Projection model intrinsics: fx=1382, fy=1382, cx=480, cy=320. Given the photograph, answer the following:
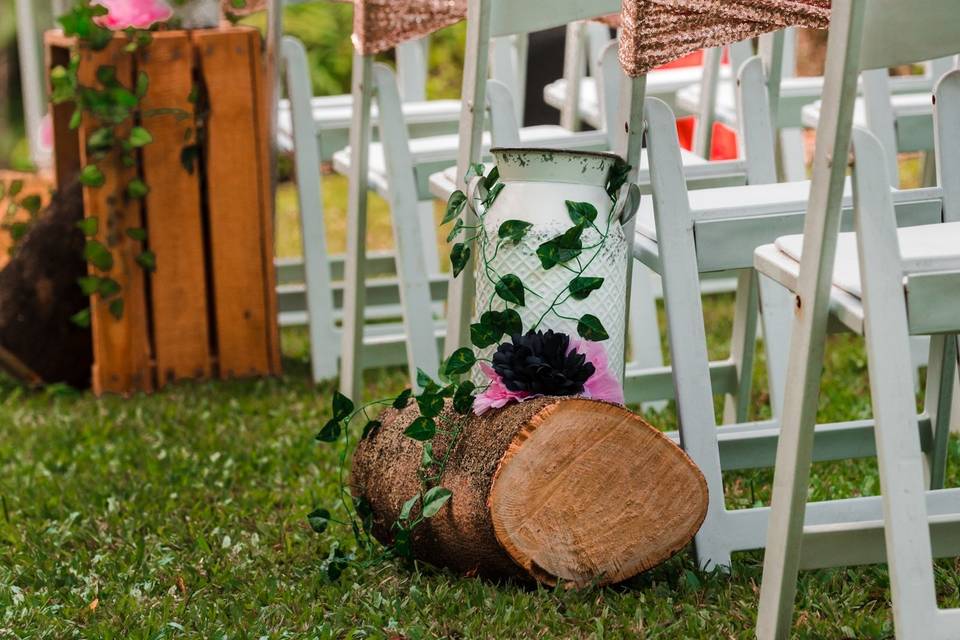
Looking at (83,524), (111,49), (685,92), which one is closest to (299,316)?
(111,49)

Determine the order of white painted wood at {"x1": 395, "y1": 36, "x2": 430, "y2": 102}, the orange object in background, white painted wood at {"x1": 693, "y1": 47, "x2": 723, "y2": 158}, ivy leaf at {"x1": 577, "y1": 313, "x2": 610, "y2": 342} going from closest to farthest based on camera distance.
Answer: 1. ivy leaf at {"x1": 577, "y1": 313, "x2": 610, "y2": 342}
2. white painted wood at {"x1": 693, "y1": 47, "x2": 723, "y2": 158}
3. white painted wood at {"x1": 395, "y1": 36, "x2": 430, "y2": 102}
4. the orange object in background

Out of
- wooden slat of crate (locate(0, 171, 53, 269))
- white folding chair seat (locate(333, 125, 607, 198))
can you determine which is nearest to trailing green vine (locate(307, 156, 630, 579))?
white folding chair seat (locate(333, 125, 607, 198))

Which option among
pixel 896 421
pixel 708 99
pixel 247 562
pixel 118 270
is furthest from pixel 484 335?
pixel 118 270

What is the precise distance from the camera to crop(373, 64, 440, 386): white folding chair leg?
290cm

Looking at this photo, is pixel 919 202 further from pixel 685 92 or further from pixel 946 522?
pixel 685 92

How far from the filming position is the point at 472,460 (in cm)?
191

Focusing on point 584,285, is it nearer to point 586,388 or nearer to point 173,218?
point 586,388

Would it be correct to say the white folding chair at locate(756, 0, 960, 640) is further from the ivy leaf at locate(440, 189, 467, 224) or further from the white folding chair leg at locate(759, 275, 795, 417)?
the white folding chair leg at locate(759, 275, 795, 417)

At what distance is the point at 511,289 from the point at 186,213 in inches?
64.3

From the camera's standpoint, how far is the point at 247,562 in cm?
215

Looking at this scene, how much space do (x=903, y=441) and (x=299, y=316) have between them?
8.80 ft

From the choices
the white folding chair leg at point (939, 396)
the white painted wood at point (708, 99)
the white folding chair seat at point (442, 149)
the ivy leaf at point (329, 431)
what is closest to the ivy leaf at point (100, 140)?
the white folding chair seat at point (442, 149)

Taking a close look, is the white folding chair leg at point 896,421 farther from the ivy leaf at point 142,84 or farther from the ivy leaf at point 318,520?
the ivy leaf at point 142,84

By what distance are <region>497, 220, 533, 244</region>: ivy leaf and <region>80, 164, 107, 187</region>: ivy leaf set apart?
159 centimetres
